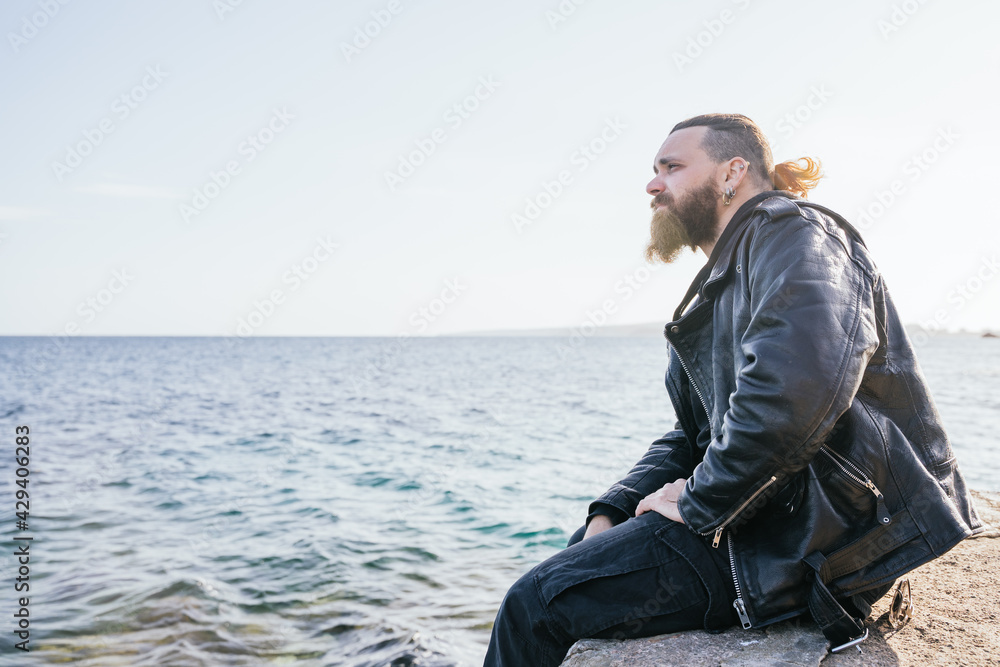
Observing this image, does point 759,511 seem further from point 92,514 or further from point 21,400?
point 21,400

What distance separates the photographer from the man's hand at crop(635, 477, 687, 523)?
2.30 meters

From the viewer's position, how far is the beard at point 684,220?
273 cm

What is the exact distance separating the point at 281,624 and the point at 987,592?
483cm

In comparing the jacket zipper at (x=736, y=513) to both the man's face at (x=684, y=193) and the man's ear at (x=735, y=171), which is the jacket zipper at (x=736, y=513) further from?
the man's ear at (x=735, y=171)

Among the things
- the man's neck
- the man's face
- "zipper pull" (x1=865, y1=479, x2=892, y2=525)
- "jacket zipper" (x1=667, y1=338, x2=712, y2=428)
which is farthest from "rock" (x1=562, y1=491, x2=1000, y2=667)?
the man's face

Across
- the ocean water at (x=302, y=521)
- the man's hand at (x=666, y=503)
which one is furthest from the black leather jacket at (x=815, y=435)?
the ocean water at (x=302, y=521)

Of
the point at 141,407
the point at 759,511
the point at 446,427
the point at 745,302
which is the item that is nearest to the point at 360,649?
the point at 759,511

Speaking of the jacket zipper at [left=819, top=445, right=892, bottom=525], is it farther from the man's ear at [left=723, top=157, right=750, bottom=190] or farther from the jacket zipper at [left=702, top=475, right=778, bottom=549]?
the man's ear at [left=723, top=157, right=750, bottom=190]

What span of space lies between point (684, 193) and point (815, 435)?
122 centimetres

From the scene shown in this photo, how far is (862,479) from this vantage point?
6.73 ft

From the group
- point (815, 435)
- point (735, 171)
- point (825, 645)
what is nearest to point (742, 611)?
point (825, 645)

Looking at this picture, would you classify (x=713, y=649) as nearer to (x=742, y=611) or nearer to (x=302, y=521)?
(x=742, y=611)

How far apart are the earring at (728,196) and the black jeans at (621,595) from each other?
50.1 inches

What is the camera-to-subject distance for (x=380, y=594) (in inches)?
235
